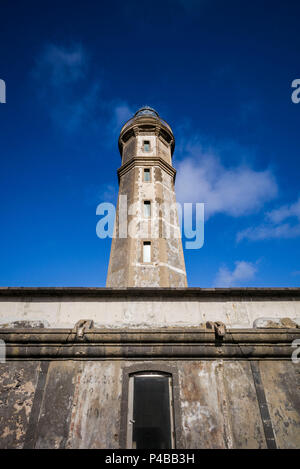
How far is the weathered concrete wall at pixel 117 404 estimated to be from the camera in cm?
505

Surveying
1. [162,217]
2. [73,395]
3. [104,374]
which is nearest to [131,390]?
[104,374]

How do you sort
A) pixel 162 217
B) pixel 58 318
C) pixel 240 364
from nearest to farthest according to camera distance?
pixel 240 364
pixel 58 318
pixel 162 217

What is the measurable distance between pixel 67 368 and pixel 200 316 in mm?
3357

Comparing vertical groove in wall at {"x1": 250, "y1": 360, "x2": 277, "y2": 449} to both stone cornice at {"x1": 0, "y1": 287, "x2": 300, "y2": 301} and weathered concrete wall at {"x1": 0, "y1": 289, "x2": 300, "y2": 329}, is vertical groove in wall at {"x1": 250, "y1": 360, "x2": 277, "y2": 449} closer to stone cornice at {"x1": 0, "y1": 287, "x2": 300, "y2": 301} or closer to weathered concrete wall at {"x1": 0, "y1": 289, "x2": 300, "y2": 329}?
weathered concrete wall at {"x1": 0, "y1": 289, "x2": 300, "y2": 329}

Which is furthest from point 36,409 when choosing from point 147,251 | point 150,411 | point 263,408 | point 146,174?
point 146,174

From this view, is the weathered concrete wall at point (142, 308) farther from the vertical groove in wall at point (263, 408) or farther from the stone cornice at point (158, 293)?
the vertical groove in wall at point (263, 408)

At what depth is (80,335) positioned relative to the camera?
5.93 metres

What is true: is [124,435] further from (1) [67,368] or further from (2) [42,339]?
(2) [42,339]

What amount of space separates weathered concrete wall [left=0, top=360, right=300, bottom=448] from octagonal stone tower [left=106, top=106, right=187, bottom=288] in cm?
497

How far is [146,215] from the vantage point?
12906 millimetres

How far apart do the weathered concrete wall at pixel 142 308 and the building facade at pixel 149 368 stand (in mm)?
26

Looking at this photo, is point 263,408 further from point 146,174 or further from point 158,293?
point 146,174

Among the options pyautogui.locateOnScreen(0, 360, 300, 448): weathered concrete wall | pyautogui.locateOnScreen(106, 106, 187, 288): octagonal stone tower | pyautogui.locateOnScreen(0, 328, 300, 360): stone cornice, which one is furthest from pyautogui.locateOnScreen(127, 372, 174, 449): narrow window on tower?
pyautogui.locateOnScreen(106, 106, 187, 288): octagonal stone tower

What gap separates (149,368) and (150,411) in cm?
101
